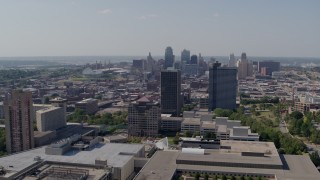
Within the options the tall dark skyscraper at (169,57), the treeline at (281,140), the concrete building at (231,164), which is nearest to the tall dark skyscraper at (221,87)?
the treeline at (281,140)

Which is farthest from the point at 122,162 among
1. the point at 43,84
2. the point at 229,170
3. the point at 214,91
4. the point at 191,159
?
the point at 43,84

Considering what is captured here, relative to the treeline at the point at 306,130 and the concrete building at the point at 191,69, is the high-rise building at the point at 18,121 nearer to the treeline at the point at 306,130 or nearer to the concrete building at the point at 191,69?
the treeline at the point at 306,130

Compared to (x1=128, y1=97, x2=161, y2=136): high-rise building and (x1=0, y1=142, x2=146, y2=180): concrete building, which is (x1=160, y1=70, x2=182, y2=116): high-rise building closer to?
(x1=128, y1=97, x2=161, y2=136): high-rise building

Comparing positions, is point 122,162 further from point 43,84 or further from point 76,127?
point 43,84

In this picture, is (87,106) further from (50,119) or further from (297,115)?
(297,115)

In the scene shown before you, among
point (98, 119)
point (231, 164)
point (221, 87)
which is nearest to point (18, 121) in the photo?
point (98, 119)

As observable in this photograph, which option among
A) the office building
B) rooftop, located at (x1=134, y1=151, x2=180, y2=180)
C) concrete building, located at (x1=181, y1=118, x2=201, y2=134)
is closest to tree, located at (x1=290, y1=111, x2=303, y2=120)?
concrete building, located at (x1=181, y1=118, x2=201, y2=134)

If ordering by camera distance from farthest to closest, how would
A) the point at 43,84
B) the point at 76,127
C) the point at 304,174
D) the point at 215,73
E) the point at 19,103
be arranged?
the point at 43,84
the point at 215,73
the point at 76,127
the point at 19,103
the point at 304,174
